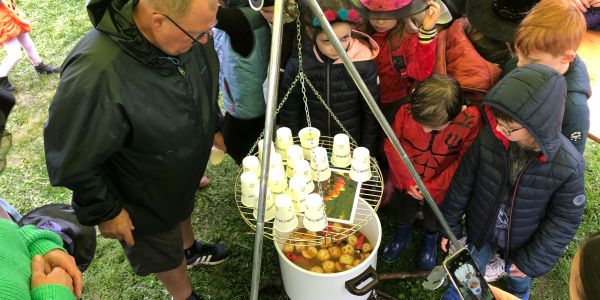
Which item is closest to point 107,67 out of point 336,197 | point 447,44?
point 336,197

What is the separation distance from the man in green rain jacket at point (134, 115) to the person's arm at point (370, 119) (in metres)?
0.78

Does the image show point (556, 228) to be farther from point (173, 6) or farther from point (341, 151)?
point (173, 6)

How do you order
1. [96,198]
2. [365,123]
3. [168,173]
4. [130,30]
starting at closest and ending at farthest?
[130,30] → [96,198] → [168,173] → [365,123]

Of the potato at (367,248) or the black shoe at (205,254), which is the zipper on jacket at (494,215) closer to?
the potato at (367,248)

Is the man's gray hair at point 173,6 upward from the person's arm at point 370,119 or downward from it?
upward

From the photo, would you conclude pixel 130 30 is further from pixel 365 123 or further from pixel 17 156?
pixel 17 156

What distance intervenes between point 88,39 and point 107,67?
145mm

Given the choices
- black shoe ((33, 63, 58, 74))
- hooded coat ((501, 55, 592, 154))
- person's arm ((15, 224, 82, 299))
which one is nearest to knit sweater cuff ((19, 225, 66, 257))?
person's arm ((15, 224, 82, 299))

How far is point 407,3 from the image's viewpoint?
7.46ft

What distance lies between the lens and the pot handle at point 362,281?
2.05m

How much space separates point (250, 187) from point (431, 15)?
1216 millimetres

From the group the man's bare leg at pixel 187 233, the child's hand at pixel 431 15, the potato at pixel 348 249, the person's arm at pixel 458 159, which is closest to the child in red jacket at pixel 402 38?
the child's hand at pixel 431 15

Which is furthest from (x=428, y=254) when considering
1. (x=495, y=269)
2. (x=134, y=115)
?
(x=134, y=115)

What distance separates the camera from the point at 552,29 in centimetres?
193
